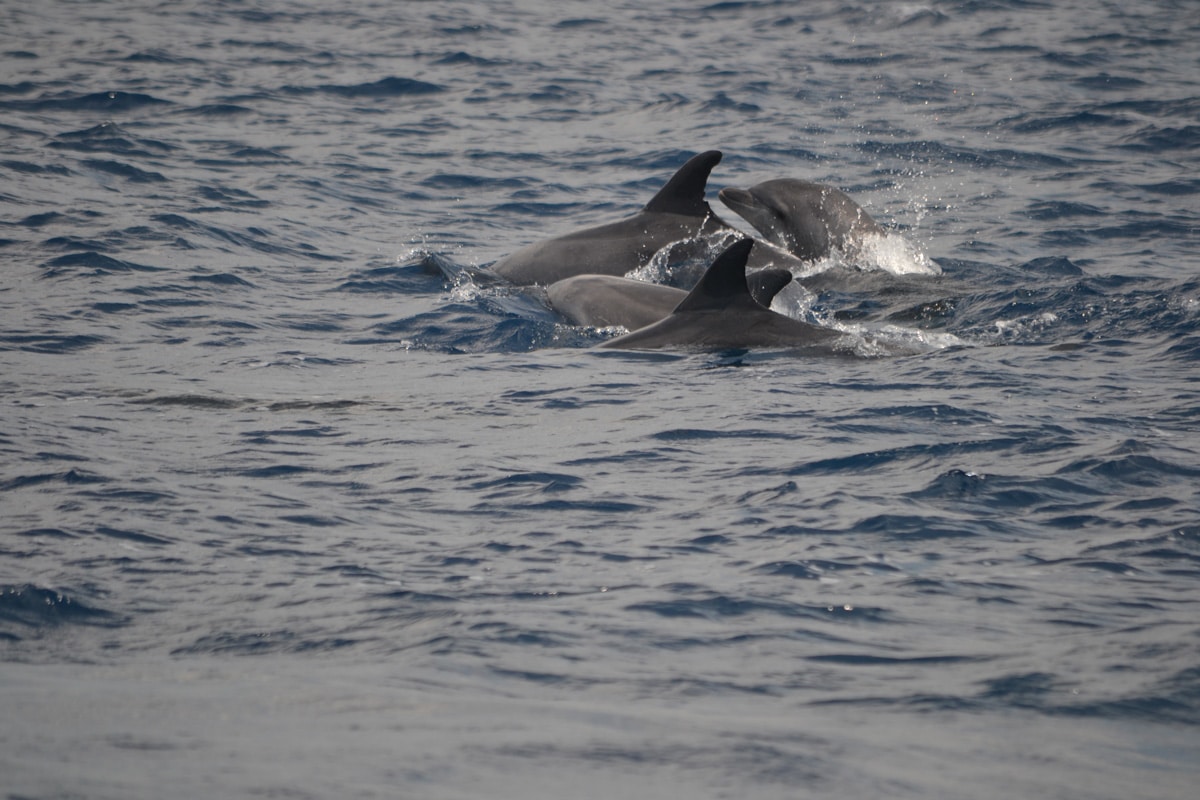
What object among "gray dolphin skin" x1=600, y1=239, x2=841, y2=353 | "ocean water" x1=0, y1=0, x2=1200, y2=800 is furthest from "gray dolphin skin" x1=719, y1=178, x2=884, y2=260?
"gray dolphin skin" x1=600, y1=239, x2=841, y2=353

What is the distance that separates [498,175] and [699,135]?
432 centimetres

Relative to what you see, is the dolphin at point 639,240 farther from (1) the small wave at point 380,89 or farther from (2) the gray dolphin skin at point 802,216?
(1) the small wave at point 380,89

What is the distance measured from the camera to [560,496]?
28.1ft

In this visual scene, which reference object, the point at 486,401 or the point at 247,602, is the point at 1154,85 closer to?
the point at 486,401

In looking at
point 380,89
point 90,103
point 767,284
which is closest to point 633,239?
point 767,284

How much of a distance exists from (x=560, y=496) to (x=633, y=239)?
23.5ft

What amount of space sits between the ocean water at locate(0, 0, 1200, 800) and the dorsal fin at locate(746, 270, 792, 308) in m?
0.72

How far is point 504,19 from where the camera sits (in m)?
35.5

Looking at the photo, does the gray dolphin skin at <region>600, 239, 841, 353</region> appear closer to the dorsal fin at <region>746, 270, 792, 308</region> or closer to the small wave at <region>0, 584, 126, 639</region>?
the dorsal fin at <region>746, 270, 792, 308</region>

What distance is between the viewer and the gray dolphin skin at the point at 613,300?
13.3 metres

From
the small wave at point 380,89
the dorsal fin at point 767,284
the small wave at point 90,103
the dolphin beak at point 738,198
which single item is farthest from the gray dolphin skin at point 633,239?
the small wave at point 380,89

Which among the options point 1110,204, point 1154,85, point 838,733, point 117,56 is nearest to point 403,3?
point 117,56

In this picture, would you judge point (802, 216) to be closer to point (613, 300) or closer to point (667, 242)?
point (667, 242)

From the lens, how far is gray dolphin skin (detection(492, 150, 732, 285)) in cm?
1514
